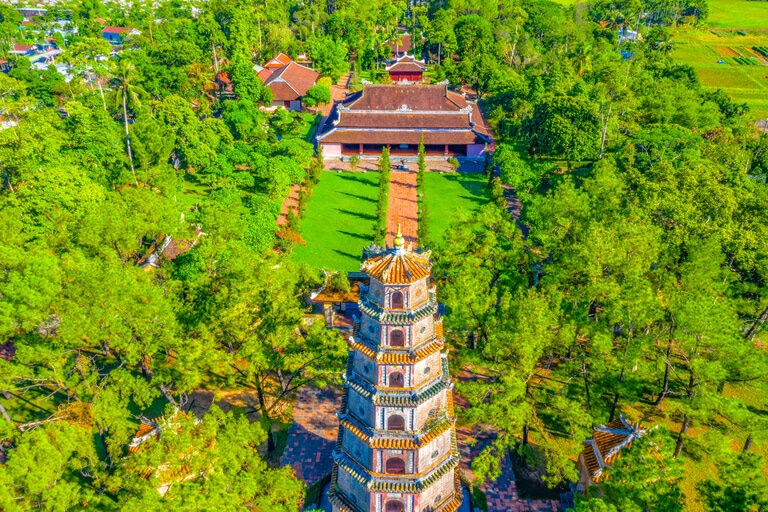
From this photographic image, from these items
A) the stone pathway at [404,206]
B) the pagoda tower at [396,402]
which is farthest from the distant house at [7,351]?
the stone pathway at [404,206]

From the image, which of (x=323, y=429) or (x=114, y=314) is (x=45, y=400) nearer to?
(x=114, y=314)

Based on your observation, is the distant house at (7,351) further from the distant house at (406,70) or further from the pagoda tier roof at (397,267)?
the distant house at (406,70)

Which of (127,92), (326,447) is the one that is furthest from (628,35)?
(326,447)

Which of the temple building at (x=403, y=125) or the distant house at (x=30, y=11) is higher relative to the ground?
the distant house at (x=30, y=11)

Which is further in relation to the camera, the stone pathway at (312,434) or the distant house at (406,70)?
the distant house at (406,70)

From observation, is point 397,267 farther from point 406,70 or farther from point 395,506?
point 406,70

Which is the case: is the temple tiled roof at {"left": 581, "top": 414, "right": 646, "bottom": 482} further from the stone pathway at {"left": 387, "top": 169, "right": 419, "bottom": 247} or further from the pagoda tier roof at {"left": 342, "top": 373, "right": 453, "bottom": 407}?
the stone pathway at {"left": 387, "top": 169, "right": 419, "bottom": 247}
